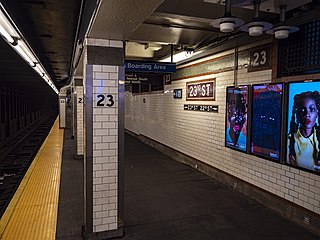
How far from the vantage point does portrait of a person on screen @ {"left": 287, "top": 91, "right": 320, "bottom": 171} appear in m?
3.43

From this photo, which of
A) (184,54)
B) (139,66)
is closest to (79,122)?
(139,66)

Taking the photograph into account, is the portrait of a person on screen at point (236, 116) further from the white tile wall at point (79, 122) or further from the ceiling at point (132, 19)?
the white tile wall at point (79, 122)

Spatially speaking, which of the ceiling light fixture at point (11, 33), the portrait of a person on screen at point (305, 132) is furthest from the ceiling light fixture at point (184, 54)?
the ceiling light fixture at point (11, 33)

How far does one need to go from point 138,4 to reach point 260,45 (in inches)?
120

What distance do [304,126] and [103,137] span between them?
2765 mm

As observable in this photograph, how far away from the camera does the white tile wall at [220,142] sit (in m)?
3.81

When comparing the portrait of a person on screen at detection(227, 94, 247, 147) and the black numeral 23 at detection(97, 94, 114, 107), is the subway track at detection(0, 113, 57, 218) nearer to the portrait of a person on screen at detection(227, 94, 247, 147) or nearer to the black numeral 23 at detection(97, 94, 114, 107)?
the black numeral 23 at detection(97, 94, 114, 107)

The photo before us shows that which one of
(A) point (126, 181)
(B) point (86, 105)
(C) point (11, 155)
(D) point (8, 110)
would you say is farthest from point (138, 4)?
(D) point (8, 110)

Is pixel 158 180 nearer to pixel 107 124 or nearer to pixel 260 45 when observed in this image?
pixel 107 124

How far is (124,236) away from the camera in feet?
11.3

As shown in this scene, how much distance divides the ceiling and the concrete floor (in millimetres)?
2628

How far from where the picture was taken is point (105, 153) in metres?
3.42

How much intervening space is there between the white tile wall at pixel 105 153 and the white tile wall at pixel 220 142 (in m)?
2.58

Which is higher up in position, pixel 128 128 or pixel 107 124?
pixel 107 124
